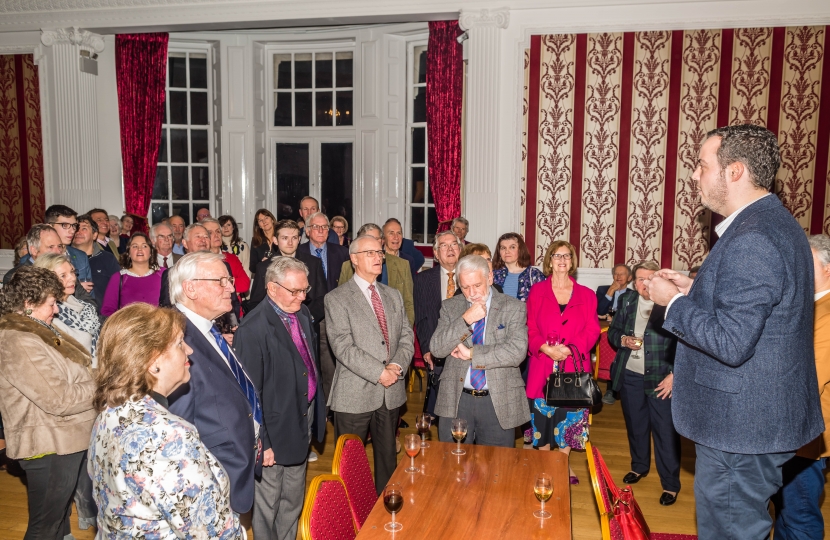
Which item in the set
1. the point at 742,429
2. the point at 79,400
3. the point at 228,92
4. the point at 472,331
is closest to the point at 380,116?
the point at 228,92

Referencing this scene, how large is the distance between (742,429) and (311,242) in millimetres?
4319

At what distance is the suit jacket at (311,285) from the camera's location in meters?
5.14

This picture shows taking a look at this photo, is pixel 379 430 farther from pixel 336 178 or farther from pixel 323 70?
pixel 323 70

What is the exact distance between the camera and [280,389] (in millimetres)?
3164

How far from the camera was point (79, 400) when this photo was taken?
9.49 ft

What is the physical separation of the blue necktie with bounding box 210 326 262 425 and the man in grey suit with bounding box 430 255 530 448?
117cm

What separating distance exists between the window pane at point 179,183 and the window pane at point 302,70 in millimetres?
2159

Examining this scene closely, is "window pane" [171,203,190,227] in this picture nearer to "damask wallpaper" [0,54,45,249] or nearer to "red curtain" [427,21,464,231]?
"damask wallpaper" [0,54,45,249]

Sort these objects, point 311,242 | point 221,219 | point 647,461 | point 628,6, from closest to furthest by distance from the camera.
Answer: point 647,461
point 311,242
point 628,6
point 221,219

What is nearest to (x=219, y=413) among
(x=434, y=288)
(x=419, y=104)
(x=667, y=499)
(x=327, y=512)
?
(x=327, y=512)

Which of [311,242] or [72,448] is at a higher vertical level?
[311,242]

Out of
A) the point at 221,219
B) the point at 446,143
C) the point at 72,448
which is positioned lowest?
the point at 72,448

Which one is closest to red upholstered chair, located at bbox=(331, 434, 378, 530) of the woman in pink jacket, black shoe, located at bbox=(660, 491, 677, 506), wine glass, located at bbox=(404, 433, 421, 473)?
wine glass, located at bbox=(404, 433, 421, 473)

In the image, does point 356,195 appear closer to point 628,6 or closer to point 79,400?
point 628,6
